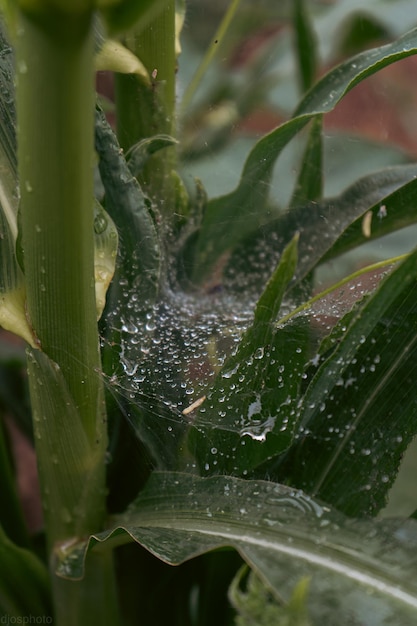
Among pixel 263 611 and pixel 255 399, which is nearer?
pixel 263 611

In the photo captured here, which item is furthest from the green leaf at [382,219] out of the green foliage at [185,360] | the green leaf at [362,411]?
the green leaf at [362,411]

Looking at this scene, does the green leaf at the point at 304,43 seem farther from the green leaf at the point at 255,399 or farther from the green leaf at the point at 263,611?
the green leaf at the point at 263,611

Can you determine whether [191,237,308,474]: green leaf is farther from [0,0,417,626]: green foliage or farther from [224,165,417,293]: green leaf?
[224,165,417,293]: green leaf

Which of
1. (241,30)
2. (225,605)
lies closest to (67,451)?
(225,605)

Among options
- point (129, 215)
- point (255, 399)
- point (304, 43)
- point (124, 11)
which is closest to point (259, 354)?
point (255, 399)

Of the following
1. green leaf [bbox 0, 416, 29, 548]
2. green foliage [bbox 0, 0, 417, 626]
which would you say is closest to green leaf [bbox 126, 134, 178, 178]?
green foliage [bbox 0, 0, 417, 626]

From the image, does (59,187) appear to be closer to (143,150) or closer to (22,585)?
(143,150)

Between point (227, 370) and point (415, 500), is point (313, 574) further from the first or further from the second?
point (415, 500)
